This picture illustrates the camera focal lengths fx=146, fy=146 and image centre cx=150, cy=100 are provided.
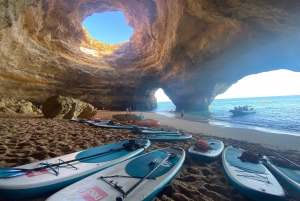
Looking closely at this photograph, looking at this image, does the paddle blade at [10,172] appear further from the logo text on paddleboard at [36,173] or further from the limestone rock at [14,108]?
the limestone rock at [14,108]

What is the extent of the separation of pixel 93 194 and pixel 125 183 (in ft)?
1.31

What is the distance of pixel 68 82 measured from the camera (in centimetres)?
1628

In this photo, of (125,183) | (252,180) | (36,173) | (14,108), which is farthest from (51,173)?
(14,108)

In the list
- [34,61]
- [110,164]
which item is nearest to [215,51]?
[110,164]

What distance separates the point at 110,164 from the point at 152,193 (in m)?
1.08

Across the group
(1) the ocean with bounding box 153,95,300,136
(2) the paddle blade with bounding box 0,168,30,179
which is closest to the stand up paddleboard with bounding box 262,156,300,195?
(2) the paddle blade with bounding box 0,168,30,179

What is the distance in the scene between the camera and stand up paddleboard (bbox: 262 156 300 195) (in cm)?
217

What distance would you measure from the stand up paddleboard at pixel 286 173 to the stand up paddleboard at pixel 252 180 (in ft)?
0.74

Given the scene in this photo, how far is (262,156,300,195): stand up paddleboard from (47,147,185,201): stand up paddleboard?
5.43 ft

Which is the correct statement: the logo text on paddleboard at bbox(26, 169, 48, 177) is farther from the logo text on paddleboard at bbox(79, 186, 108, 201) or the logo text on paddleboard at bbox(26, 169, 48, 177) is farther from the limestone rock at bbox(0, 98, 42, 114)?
the limestone rock at bbox(0, 98, 42, 114)

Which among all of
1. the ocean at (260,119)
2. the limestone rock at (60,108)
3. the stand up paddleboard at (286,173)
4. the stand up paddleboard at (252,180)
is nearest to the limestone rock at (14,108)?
the limestone rock at (60,108)

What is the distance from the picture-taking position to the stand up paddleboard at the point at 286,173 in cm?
217

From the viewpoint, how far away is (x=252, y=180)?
83.5 inches

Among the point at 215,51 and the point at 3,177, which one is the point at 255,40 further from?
the point at 3,177
